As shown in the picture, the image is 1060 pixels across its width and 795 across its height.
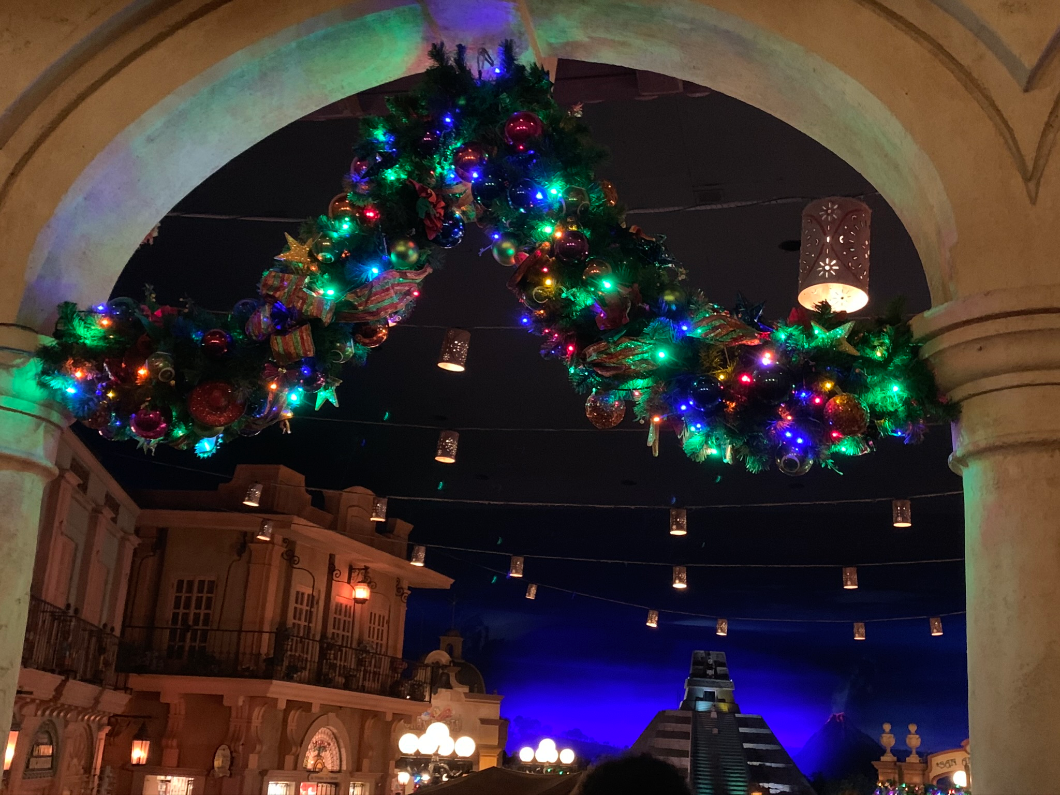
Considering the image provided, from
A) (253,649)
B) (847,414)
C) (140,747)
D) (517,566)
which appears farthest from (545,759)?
(847,414)

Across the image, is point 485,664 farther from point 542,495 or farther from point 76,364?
point 76,364

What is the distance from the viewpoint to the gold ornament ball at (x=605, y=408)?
127 inches

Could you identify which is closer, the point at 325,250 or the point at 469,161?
the point at 469,161

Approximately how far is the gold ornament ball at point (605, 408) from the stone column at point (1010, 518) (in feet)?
3.22

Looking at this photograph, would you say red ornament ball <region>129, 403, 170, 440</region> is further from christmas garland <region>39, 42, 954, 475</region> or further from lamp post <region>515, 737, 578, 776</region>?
lamp post <region>515, 737, 578, 776</region>

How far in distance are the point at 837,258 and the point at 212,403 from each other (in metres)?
2.24

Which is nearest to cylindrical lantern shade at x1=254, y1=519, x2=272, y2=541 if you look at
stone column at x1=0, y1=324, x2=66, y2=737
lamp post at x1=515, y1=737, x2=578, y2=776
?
lamp post at x1=515, y1=737, x2=578, y2=776

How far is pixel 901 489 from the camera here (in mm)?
14570

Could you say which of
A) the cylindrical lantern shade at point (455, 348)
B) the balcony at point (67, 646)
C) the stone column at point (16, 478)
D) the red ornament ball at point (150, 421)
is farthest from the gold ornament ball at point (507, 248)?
the balcony at point (67, 646)

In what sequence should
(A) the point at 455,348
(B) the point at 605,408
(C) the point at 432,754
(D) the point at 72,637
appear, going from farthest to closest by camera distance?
(D) the point at 72,637, (C) the point at 432,754, (A) the point at 455,348, (B) the point at 605,408

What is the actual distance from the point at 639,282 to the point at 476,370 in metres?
8.50

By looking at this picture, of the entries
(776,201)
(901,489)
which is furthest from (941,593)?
(776,201)

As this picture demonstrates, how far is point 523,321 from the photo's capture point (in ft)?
11.0

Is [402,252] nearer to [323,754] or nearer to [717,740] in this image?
[323,754]
